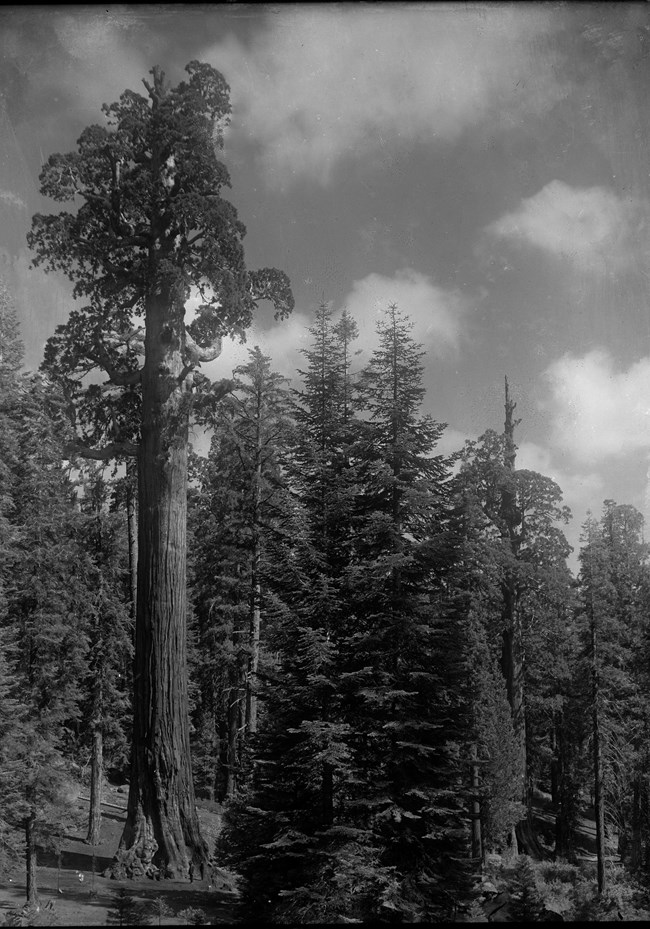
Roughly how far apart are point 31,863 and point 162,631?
2.91 m

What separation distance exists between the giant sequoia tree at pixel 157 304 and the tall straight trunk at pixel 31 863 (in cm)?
96

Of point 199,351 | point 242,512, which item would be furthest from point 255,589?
point 199,351

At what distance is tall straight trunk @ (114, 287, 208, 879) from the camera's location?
27.1 feet

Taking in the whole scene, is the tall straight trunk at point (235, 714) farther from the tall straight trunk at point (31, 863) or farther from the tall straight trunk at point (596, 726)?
the tall straight trunk at point (31, 863)

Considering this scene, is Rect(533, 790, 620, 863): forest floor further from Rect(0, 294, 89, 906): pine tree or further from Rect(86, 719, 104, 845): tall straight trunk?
Rect(0, 294, 89, 906): pine tree

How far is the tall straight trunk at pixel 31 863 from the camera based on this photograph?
24.7ft

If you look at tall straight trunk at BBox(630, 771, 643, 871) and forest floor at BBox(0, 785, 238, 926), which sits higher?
forest floor at BBox(0, 785, 238, 926)

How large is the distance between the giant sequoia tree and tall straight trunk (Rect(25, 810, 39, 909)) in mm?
965

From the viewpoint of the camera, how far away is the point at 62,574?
19.9 meters

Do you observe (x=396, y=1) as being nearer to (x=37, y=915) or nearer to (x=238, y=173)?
(x=238, y=173)

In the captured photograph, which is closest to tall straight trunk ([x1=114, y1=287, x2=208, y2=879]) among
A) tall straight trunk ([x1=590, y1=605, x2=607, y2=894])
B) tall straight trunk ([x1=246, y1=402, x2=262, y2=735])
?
tall straight trunk ([x1=246, y1=402, x2=262, y2=735])

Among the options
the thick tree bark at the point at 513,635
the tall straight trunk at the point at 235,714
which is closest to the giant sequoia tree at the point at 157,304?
the thick tree bark at the point at 513,635

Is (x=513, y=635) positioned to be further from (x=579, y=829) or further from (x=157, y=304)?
(x=579, y=829)

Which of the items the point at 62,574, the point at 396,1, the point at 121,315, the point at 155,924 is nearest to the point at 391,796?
the point at 155,924
